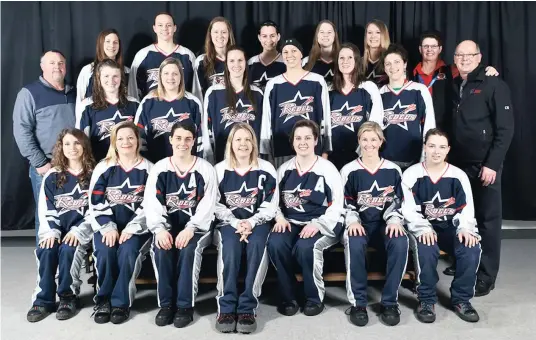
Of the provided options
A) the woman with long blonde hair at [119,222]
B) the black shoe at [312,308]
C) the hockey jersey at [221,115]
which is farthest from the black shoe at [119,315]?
the hockey jersey at [221,115]

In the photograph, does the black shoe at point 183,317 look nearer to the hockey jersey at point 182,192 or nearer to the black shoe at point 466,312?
the hockey jersey at point 182,192

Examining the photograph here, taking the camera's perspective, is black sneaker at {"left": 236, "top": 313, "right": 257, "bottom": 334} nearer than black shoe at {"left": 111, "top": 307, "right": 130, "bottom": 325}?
Yes

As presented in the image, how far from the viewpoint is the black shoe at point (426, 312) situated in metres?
2.74

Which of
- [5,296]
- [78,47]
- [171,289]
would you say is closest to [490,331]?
[171,289]

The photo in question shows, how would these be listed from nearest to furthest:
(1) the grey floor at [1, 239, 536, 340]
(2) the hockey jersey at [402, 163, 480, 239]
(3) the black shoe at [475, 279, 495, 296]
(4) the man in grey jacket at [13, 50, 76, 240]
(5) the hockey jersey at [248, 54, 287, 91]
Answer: (1) the grey floor at [1, 239, 536, 340] → (2) the hockey jersey at [402, 163, 480, 239] → (3) the black shoe at [475, 279, 495, 296] → (4) the man in grey jacket at [13, 50, 76, 240] → (5) the hockey jersey at [248, 54, 287, 91]

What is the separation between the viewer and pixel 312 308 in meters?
2.83

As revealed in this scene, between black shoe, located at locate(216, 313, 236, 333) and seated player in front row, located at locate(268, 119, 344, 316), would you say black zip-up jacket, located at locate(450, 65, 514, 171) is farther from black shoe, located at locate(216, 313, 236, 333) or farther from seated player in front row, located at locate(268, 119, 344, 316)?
black shoe, located at locate(216, 313, 236, 333)

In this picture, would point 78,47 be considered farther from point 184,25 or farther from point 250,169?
point 250,169

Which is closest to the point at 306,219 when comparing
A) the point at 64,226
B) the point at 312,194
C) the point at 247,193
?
the point at 312,194

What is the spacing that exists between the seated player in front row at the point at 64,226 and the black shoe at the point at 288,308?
1084mm

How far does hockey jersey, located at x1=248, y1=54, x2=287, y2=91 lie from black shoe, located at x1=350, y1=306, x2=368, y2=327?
1589mm

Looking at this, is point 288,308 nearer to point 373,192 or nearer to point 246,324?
point 246,324

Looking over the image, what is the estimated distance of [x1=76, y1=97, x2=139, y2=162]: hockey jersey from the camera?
10.7 ft

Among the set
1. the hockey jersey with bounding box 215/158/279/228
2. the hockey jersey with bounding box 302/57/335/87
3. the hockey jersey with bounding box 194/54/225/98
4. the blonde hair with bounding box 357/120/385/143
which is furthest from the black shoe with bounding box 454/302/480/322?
the hockey jersey with bounding box 194/54/225/98
